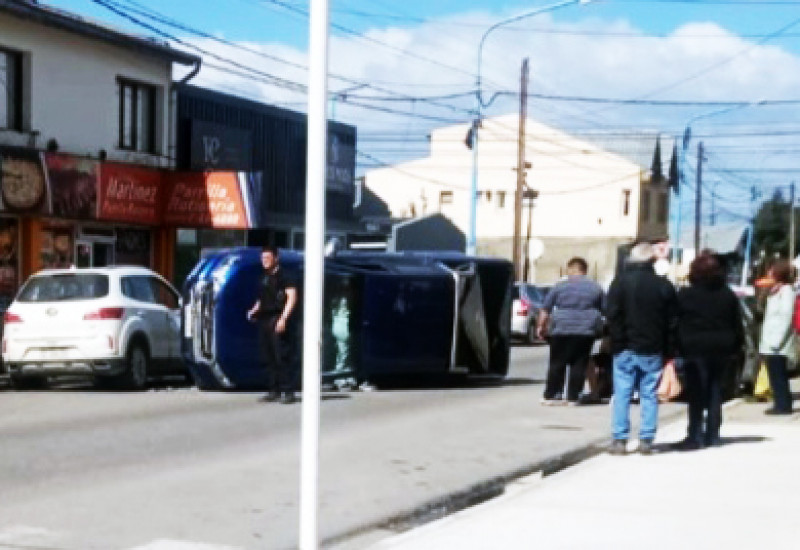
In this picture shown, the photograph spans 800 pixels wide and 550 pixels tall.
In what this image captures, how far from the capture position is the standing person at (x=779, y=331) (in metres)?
13.7

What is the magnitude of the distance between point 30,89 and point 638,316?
1493 centimetres

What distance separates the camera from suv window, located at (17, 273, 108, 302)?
55.0ft

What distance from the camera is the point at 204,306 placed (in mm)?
16156

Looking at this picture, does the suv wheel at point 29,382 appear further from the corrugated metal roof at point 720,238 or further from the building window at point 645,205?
the corrugated metal roof at point 720,238

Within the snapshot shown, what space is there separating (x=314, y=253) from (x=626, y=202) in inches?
2542

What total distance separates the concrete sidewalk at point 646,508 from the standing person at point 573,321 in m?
3.48

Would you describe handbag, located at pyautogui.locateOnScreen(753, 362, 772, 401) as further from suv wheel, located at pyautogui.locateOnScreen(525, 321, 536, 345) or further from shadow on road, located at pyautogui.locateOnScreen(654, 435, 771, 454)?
suv wheel, located at pyautogui.locateOnScreen(525, 321, 536, 345)

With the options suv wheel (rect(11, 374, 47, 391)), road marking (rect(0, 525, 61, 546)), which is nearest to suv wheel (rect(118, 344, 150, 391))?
suv wheel (rect(11, 374, 47, 391))

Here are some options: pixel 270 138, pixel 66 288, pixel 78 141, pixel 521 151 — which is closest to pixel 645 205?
pixel 521 151

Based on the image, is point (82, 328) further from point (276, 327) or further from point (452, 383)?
point (452, 383)

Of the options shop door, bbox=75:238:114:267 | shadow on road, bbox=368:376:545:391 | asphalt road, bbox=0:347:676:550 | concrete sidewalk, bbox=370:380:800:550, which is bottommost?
shadow on road, bbox=368:376:545:391

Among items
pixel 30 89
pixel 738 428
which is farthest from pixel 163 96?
pixel 738 428

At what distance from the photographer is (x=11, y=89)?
22188mm

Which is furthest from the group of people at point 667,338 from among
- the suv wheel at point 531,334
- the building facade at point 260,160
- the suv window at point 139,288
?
the suv wheel at point 531,334
